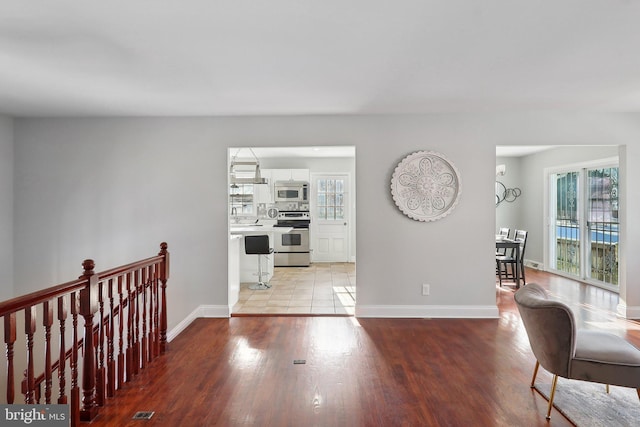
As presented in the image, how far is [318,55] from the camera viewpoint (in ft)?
8.93

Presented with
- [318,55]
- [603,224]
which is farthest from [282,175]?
[603,224]

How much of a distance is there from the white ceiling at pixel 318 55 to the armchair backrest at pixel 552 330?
1.70 metres

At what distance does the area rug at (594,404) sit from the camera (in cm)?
230

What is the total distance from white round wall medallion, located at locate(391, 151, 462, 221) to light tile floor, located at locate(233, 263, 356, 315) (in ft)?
4.85

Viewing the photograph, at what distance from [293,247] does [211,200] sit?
3.92m

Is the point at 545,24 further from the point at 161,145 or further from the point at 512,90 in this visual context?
the point at 161,145

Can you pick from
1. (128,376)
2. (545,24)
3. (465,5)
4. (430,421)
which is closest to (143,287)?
(128,376)

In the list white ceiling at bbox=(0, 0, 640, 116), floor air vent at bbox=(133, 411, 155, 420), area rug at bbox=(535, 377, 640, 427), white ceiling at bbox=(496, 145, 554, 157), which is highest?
white ceiling at bbox=(496, 145, 554, 157)

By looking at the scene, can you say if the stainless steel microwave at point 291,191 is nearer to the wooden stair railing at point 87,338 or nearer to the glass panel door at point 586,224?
the glass panel door at point 586,224

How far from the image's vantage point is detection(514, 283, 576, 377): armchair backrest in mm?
2270

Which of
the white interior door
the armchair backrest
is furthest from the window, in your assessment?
the armchair backrest

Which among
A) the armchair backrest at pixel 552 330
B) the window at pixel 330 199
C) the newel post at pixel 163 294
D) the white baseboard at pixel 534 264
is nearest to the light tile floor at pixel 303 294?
the newel post at pixel 163 294

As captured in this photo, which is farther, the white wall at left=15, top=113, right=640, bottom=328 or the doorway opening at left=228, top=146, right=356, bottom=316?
the doorway opening at left=228, top=146, right=356, bottom=316

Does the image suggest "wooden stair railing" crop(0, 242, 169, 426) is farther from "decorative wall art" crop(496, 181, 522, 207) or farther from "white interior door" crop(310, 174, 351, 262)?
"decorative wall art" crop(496, 181, 522, 207)
